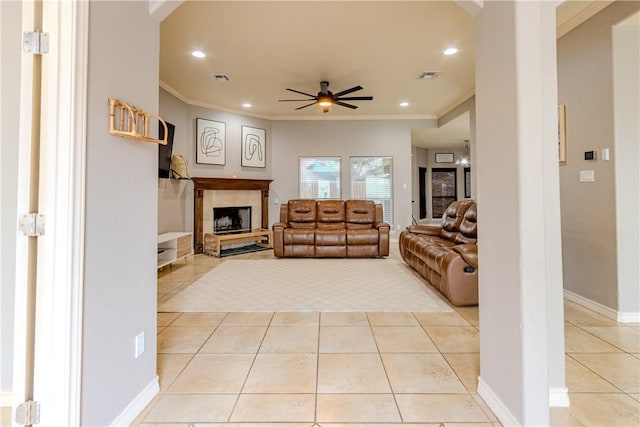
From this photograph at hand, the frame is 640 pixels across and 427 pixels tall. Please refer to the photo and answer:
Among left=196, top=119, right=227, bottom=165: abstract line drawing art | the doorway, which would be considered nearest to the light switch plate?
left=196, top=119, right=227, bottom=165: abstract line drawing art

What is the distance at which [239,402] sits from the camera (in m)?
1.56

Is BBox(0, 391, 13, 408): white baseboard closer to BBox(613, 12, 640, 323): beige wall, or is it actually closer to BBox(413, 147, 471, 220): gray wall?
BBox(613, 12, 640, 323): beige wall

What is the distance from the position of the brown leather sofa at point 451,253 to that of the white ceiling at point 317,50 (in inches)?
85.4

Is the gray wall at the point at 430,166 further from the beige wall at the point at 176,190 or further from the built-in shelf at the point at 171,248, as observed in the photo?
the built-in shelf at the point at 171,248

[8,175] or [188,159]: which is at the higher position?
[188,159]

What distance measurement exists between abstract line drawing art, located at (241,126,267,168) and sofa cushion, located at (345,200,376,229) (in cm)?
240

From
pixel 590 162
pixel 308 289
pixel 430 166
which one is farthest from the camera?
pixel 430 166

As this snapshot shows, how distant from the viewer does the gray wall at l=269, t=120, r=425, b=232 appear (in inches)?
275

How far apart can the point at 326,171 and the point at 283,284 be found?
3.94m

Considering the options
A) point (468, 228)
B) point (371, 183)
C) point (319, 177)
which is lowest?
point (468, 228)

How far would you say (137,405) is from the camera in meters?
1.47

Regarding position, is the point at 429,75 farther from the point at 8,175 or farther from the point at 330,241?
the point at 8,175

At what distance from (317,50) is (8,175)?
3363mm

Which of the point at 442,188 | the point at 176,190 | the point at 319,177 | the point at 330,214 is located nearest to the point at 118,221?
the point at 176,190
